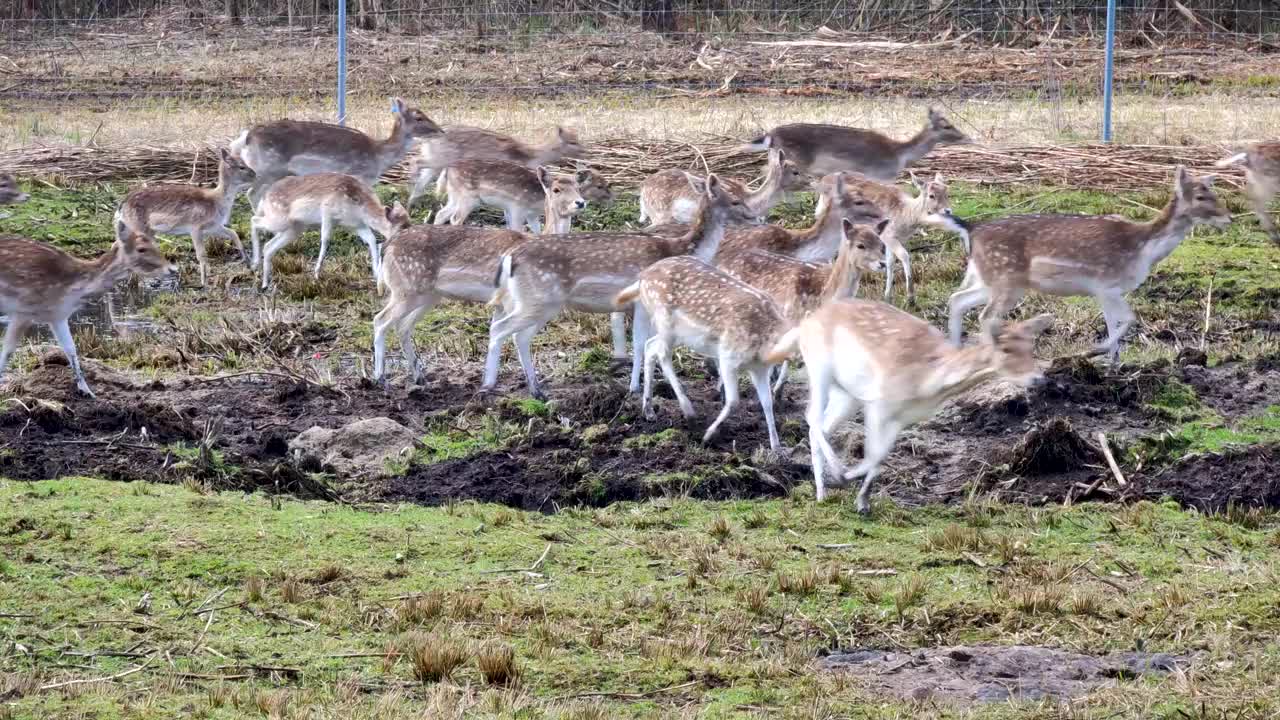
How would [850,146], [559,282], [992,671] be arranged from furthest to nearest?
[850,146] → [559,282] → [992,671]

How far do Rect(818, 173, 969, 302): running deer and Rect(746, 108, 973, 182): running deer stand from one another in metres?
1.79

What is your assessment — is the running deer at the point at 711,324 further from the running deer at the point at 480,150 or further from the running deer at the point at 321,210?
the running deer at the point at 480,150

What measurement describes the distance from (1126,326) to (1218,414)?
56.4 inches

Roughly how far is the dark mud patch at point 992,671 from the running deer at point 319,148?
11002mm

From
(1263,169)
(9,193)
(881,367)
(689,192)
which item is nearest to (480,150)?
(689,192)

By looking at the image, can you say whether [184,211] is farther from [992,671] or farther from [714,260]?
[992,671]

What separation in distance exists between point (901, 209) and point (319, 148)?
19.0 ft

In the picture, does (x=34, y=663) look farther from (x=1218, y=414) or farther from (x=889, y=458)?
(x=1218, y=414)

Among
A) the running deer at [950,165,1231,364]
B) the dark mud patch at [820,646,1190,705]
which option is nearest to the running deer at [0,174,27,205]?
the running deer at [950,165,1231,364]

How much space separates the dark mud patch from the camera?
21.4ft

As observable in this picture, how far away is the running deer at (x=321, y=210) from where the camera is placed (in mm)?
14977

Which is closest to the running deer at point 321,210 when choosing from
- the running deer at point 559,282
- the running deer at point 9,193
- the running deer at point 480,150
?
the running deer at point 9,193

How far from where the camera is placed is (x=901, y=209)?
14773 mm

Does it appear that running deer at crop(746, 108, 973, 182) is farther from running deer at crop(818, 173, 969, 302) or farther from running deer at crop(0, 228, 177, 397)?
running deer at crop(0, 228, 177, 397)
